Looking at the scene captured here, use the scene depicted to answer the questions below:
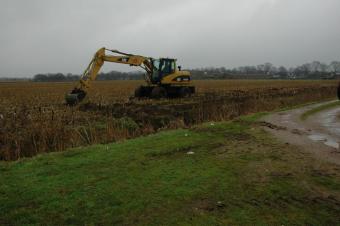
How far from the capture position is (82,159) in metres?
8.55

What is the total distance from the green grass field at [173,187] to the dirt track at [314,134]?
654mm

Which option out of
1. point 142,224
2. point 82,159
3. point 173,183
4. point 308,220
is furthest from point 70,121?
point 308,220

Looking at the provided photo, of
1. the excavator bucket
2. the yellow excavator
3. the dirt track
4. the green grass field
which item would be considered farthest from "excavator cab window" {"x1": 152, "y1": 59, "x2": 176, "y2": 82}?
the green grass field

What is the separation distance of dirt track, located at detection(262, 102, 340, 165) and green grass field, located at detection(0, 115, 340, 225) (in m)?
0.65

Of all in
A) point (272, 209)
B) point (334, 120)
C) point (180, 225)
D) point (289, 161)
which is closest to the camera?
point (180, 225)

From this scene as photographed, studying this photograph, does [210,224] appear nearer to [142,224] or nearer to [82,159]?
[142,224]

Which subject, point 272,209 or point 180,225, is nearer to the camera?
point 180,225

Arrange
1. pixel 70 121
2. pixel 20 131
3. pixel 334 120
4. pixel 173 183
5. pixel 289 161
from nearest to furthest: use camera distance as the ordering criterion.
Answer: pixel 173 183 < pixel 289 161 < pixel 20 131 < pixel 70 121 < pixel 334 120

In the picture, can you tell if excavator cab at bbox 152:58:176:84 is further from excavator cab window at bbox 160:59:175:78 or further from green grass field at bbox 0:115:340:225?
green grass field at bbox 0:115:340:225

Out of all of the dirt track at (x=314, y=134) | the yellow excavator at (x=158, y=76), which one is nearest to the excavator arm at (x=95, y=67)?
the yellow excavator at (x=158, y=76)

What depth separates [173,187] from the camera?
6.33m

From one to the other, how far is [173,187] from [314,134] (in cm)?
742

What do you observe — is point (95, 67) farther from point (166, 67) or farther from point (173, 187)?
point (173, 187)

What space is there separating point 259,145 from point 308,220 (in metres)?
4.69
